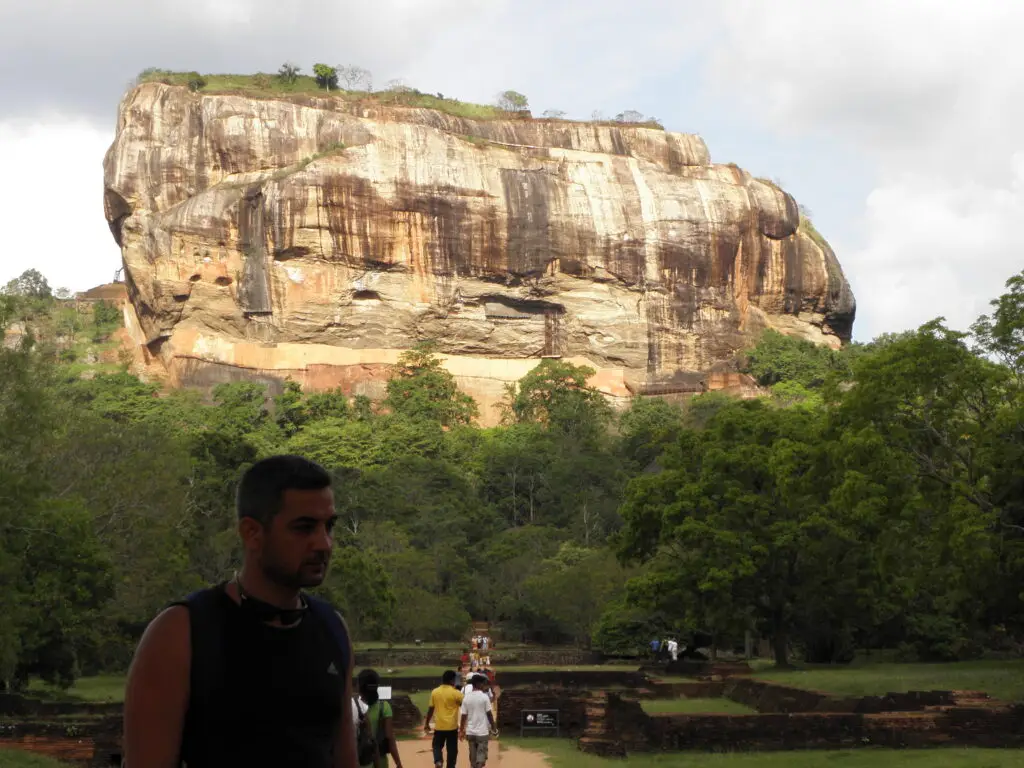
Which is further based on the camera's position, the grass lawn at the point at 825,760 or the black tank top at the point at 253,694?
the grass lawn at the point at 825,760

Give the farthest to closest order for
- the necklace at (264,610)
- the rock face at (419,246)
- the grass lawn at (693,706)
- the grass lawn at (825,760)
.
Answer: the rock face at (419,246) → the grass lawn at (693,706) → the grass lawn at (825,760) → the necklace at (264,610)

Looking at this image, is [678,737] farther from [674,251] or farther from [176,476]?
[674,251]

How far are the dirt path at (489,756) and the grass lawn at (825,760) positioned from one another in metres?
0.29

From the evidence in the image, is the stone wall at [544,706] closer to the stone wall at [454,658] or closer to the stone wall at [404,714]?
the stone wall at [404,714]

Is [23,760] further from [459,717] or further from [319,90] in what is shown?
[319,90]

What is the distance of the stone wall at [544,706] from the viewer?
2009 cm

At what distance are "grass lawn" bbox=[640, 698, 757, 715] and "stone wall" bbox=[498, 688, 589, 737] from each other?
1943mm

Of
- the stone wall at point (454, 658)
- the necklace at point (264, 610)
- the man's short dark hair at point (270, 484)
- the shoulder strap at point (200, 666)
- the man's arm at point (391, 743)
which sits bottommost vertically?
the stone wall at point (454, 658)

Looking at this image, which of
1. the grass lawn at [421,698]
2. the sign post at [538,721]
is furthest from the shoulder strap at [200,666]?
the grass lawn at [421,698]

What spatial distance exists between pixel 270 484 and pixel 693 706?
20.7m

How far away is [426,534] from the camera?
5266cm

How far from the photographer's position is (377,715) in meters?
10.1

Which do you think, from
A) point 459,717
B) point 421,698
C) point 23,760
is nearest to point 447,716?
point 459,717

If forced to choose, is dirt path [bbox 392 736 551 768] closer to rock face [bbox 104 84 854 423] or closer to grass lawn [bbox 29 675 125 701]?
grass lawn [bbox 29 675 125 701]
